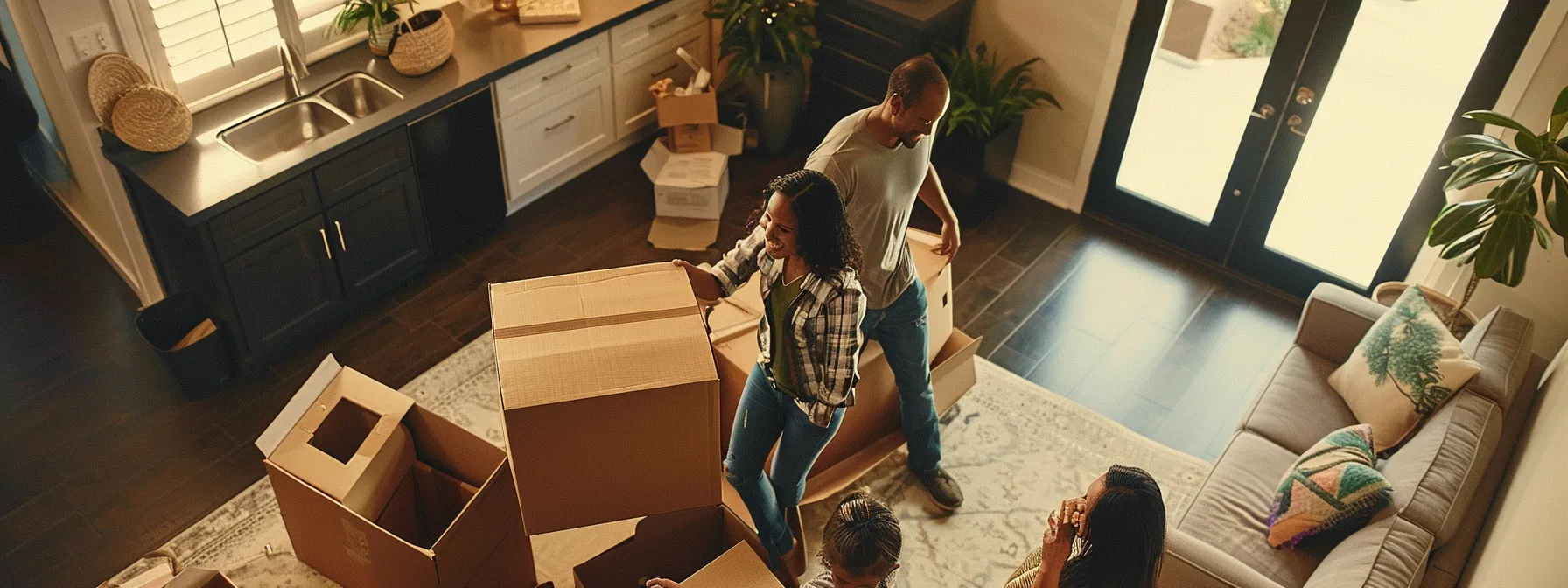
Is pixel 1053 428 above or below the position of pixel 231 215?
below

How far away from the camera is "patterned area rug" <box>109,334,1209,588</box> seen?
10.9 ft

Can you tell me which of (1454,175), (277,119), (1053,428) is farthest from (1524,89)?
(277,119)

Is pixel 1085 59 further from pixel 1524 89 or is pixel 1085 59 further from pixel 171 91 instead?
pixel 171 91

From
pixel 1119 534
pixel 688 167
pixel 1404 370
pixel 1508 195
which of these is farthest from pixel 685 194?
pixel 1119 534

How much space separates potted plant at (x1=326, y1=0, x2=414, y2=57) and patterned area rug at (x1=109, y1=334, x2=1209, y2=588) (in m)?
1.23

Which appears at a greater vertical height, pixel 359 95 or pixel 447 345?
pixel 359 95

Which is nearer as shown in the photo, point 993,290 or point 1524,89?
point 1524,89

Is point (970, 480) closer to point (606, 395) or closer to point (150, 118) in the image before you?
point (606, 395)

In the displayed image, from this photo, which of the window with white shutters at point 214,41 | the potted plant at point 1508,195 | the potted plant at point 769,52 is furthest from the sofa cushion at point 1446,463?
the window with white shutters at point 214,41

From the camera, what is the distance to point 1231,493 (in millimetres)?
3141

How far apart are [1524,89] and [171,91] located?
177 inches

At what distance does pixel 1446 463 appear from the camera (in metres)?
2.77

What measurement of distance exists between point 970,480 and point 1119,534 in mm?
1701

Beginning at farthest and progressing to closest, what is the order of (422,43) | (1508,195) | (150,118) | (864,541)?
1. (422,43)
2. (150,118)
3. (1508,195)
4. (864,541)
